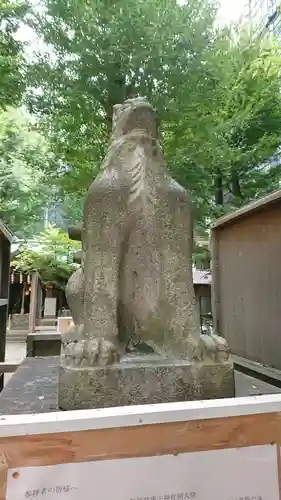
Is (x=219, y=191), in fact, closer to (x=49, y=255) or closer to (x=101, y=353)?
(x=101, y=353)

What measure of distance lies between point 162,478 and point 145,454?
0.27 feet

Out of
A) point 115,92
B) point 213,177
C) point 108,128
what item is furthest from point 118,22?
point 213,177

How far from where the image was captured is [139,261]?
2.18m

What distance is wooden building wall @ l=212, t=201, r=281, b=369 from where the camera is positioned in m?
3.61

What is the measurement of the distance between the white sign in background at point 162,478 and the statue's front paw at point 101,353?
0.74m

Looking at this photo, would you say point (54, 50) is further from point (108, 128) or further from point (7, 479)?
point (7, 479)

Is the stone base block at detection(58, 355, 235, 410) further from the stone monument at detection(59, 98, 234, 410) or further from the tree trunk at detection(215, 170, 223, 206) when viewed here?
the tree trunk at detection(215, 170, 223, 206)

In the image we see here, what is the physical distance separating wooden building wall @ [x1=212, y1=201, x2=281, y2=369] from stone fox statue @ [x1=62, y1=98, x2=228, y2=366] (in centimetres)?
167

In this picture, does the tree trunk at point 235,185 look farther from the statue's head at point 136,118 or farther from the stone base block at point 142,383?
→ the stone base block at point 142,383

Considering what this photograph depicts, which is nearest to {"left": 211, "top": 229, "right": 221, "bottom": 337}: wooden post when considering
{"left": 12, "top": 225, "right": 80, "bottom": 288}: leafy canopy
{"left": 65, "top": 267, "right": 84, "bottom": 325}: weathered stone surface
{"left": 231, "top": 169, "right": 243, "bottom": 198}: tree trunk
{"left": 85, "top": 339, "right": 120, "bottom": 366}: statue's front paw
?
{"left": 231, "top": 169, "right": 243, "bottom": 198}: tree trunk

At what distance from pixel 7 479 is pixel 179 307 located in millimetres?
1232

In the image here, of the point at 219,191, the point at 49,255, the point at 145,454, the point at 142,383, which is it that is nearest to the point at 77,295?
the point at 142,383

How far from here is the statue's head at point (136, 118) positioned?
2295 mm

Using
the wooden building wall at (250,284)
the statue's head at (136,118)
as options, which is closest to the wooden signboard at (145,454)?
the statue's head at (136,118)
